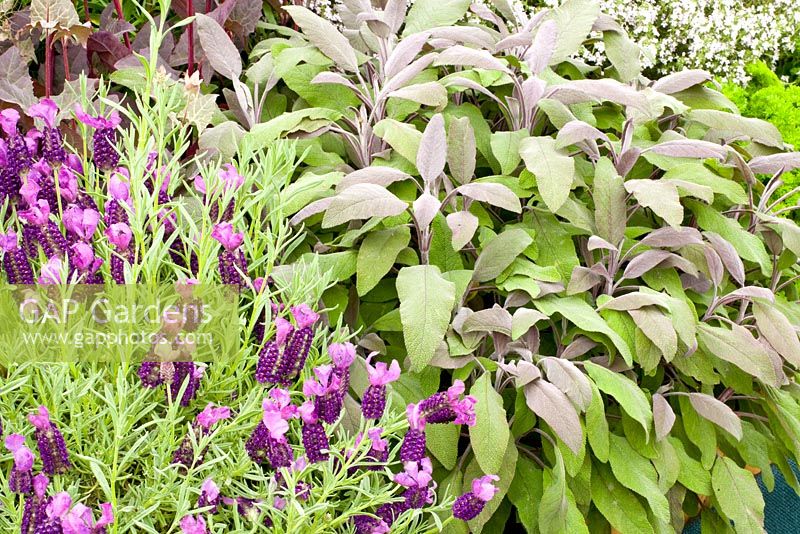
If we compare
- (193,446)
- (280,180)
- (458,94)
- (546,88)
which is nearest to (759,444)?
(546,88)

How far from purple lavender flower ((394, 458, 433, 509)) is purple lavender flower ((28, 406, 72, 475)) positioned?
1.14 feet

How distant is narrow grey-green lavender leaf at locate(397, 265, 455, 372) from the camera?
1194 mm

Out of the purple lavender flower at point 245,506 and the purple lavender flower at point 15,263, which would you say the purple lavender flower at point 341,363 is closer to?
the purple lavender flower at point 245,506

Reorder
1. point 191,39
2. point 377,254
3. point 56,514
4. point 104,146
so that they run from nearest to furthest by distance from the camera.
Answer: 1. point 56,514
2. point 104,146
3. point 377,254
4. point 191,39

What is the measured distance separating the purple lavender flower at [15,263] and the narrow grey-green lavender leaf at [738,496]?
112cm

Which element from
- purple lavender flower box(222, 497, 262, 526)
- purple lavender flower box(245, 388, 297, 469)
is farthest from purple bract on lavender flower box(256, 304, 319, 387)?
purple lavender flower box(222, 497, 262, 526)

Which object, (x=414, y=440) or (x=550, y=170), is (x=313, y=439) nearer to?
(x=414, y=440)

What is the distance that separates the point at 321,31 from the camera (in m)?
1.62

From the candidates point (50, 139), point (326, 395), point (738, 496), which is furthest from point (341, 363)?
point (738, 496)

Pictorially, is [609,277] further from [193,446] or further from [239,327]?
[193,446]

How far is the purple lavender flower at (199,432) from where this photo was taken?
0.89m

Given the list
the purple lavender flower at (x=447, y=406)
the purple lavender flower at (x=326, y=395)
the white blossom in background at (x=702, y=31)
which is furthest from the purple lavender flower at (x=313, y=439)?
the white blossom in background at (x=702, y=31)

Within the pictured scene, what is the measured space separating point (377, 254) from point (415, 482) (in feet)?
1.64

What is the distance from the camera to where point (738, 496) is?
4.65ft
